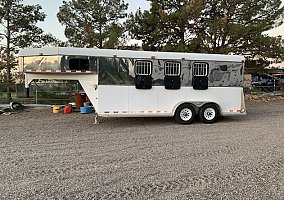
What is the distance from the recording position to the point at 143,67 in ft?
29.6

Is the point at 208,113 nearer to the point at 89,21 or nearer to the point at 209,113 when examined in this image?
the point at 209,113

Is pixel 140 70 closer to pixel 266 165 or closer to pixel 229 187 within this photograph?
pixel 266 165

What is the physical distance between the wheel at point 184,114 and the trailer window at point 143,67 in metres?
1.61

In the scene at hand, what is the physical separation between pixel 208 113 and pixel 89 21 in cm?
1070

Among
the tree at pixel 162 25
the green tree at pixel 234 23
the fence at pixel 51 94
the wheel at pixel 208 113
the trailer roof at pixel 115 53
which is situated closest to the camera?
the trailer roof at pixel 115 53

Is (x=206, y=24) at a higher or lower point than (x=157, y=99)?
higher

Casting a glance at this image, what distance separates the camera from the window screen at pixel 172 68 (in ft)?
30.1

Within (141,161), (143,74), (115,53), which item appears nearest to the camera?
(141,161)

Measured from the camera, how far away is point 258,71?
61.9 ft

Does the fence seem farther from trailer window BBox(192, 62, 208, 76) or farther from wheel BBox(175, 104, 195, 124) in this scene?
trailer window BBox(192, 62, 208, 76)

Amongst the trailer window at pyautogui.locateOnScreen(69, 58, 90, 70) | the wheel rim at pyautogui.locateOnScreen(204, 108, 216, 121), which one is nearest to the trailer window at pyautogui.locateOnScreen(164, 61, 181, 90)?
the wheel rim at pyautogui.locateOnScreen(204, 108, 216, 121)

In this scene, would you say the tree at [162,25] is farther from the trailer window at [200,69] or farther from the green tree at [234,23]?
the trailer window at [200,69]

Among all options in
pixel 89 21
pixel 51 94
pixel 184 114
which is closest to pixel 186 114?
pixel 184 114

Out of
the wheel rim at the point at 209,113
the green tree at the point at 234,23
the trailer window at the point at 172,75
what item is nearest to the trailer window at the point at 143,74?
the trailer window at the point at 172,75
